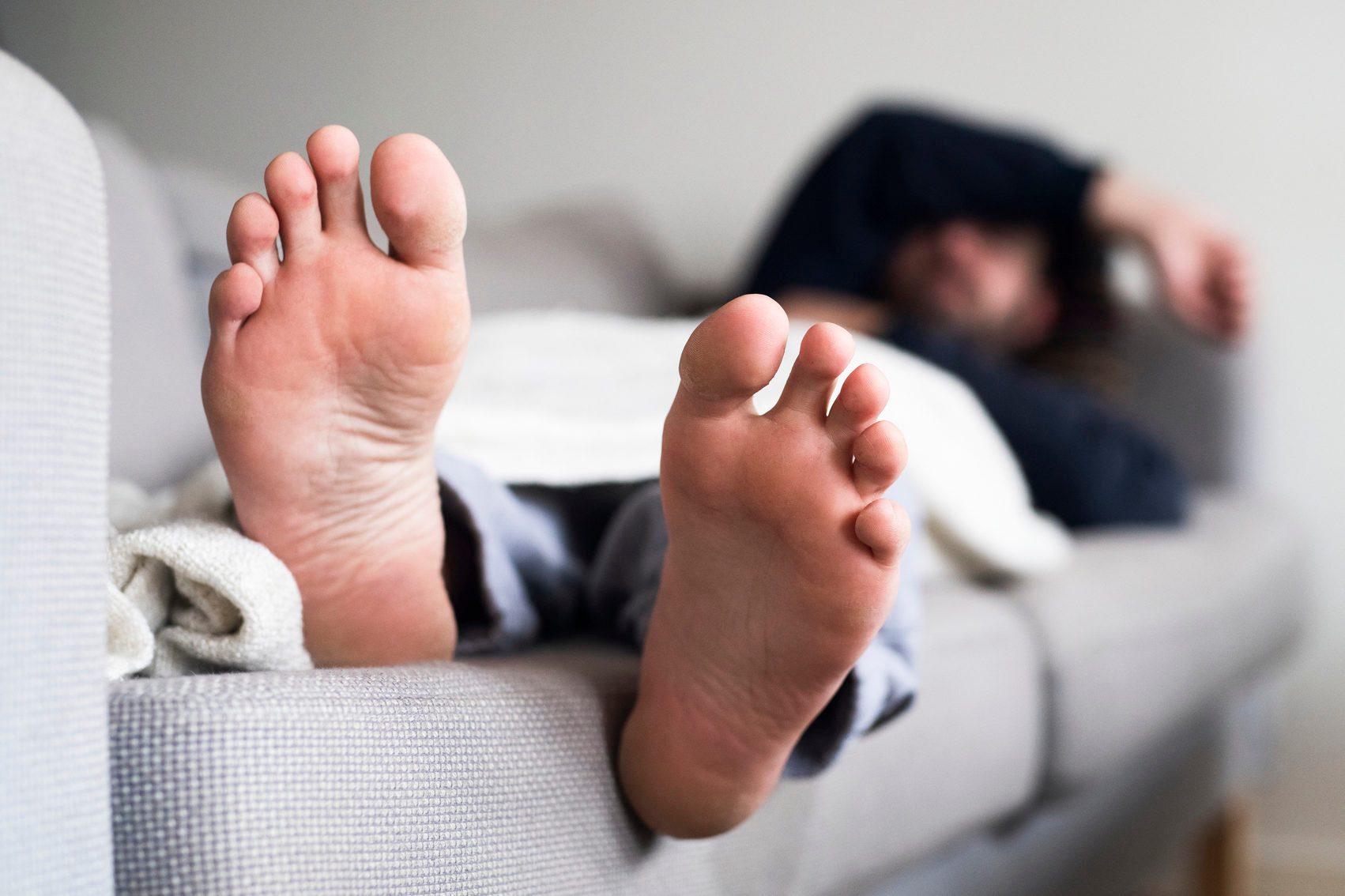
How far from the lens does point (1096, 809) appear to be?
903 millimetres

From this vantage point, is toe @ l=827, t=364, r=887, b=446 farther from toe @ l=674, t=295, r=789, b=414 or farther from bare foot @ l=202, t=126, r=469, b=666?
bare foot @ l=202, t=126, r=469, b=666

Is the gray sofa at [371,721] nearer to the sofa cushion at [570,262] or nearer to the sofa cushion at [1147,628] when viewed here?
the sofa cushion at [1147,628]

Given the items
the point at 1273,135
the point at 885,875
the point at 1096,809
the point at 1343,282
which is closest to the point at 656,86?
the point at 1273,135

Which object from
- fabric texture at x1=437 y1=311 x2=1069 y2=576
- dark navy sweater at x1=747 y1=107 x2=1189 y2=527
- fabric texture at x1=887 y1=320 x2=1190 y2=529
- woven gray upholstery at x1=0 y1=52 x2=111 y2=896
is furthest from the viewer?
dark navy sweater at x1=747 y1=107 x2=1189 y2=527

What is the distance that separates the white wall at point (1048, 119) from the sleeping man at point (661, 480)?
2.57ft

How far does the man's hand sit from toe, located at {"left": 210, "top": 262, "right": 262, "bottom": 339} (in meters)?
1.09

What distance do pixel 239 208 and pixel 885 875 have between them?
492 mm

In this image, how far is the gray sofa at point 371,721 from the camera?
11.3 inches

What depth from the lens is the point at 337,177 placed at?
38 centimetres

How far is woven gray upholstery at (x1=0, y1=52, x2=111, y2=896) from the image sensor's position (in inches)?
10.7

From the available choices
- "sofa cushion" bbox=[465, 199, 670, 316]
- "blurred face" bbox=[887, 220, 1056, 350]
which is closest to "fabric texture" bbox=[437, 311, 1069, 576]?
"sofa cushion" bbox=[465, 199, 670, 316]

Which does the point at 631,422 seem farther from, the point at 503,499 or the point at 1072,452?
the point at 1072,452

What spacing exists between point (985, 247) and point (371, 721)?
1.14 m

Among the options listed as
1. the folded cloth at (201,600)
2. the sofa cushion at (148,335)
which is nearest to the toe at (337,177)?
the folded cloth at (201,600)
